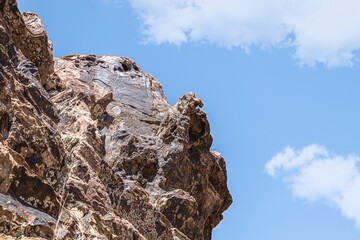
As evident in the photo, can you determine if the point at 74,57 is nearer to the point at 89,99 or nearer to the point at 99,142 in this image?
the point at 89,99

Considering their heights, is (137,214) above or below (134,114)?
below

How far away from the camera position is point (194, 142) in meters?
23.0

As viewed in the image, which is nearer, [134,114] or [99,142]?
[99,142]

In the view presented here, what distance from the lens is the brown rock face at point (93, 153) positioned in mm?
11773

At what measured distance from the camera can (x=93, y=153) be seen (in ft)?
56.4

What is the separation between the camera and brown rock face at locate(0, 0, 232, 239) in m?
11.8

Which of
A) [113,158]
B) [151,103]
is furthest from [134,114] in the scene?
[113,158]

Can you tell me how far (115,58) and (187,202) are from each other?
1424cm

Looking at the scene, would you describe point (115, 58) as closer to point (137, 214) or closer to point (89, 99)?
point (89, 99)

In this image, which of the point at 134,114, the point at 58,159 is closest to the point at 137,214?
the point at 58,159

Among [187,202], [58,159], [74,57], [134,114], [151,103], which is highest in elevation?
[74,57]

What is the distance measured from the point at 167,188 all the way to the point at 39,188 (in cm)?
882

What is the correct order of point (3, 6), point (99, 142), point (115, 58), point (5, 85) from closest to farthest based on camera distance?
point (5, 85) < point (3, 6) < point (99, 142) < point (115, 58)

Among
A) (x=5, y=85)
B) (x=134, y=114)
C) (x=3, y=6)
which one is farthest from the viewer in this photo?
(x=134, y=114)
